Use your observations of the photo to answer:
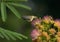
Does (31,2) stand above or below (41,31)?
above

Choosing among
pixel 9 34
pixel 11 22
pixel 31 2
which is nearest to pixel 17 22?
pixel 11 22

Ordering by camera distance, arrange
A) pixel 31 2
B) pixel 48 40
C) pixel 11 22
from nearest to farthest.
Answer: pixel 48 40 → pixel 11 22 → pixel 31 2

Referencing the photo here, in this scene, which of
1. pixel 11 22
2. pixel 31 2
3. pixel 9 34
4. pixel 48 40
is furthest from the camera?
pixel 31 2

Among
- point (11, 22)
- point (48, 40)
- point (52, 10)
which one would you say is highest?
point (52, 10)

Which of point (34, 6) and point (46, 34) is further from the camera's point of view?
point (34, 6)

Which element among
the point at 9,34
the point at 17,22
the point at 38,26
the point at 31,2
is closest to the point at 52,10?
the point at 31,2

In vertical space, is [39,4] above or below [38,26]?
above

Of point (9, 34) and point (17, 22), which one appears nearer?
point (9, 34)

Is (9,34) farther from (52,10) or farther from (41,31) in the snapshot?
(52,10)

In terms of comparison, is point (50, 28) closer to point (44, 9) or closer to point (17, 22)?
point (17, 22)
